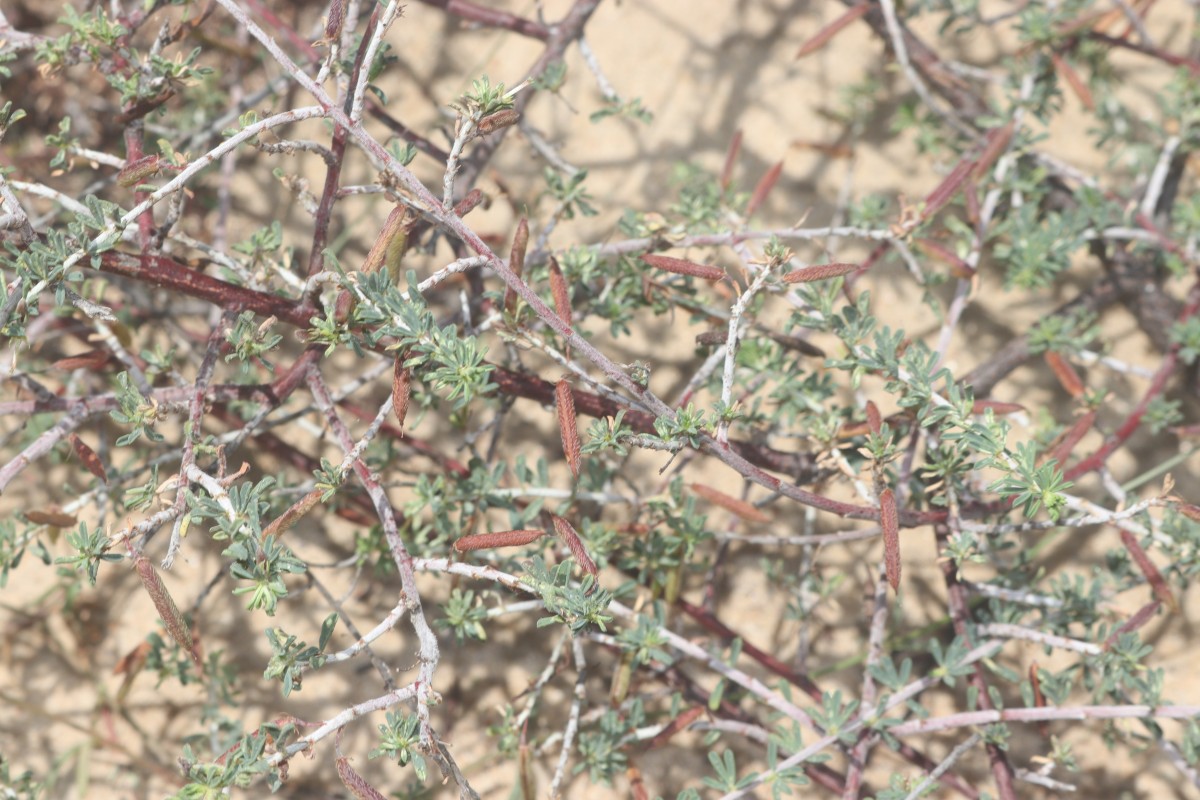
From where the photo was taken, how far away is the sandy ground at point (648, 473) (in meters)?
2.76

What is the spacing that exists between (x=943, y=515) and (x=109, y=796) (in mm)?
2360

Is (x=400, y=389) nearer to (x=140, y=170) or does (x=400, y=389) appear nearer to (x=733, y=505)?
(x=140, y=170)

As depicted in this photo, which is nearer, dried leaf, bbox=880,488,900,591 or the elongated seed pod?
the elongated seed pod

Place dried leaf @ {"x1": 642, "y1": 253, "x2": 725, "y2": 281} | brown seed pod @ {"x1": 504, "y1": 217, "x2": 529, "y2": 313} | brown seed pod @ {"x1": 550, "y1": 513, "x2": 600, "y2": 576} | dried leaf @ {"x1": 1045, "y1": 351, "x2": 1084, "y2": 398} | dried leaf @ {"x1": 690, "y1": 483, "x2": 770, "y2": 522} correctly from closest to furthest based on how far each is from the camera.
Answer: brown seed pod @ {"x1": 550, "y1": 513, "x2": 600, "y2": 576}, dried leaf @ {"x1": 642, "y1": 253, "x2": 725, "y2": 281}, brown seed pod @ {"x1": 504, "y1": 217, "x2": 529, "y2": 313}, dried leaf @ {"x1": 690, "y1": 483, "x2": 770, "y2": 522}, dried leaf @ {"x1": 1045, "y1": 351, "x2": 1084, "y2": 398}

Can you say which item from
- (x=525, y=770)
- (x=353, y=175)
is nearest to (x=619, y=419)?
(x=525, y=770)

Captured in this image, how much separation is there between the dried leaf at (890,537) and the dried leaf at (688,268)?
508 mm

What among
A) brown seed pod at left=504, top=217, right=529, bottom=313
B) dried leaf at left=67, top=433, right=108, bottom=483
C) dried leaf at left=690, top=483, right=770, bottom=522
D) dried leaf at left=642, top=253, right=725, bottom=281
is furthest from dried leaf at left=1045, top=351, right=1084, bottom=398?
dried leaf at left=67, top=433, right=108, bottom=483

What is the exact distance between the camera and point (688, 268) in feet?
6.01

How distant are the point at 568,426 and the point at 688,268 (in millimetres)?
376

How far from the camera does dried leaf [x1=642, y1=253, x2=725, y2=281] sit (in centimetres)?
179

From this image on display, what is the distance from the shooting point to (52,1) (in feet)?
10.3

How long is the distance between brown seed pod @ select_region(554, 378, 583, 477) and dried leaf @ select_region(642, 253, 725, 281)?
30cm

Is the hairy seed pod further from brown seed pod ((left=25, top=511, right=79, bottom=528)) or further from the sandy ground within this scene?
the sandy ground

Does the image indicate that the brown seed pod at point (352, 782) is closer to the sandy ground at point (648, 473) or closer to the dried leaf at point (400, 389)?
the dried leaf at point (400, 389)
